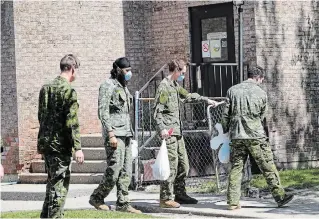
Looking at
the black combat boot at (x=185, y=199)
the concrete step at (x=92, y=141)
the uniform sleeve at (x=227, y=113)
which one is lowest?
the black combat boot at (x=185, y=199)

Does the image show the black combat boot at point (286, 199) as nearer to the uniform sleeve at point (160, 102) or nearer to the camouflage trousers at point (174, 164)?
the camouflage trousers at point (174, 164)

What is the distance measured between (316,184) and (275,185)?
269cm

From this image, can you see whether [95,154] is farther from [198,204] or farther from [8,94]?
[198,204]

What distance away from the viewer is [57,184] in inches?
344

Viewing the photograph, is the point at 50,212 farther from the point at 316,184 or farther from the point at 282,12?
the point at 282,12

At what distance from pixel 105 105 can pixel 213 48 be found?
642cm

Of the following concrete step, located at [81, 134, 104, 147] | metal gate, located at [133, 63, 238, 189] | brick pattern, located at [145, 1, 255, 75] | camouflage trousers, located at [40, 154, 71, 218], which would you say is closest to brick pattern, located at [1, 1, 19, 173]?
concrete step, located at [81, 134, 104, 147]

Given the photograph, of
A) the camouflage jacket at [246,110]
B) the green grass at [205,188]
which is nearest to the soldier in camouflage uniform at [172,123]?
the camouflage jacket at [246,110]

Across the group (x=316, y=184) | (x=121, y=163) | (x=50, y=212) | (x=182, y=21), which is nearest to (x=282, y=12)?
(x=182, y=21)

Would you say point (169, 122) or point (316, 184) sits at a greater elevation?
point (169, 122)

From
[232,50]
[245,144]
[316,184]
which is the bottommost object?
[316,184]

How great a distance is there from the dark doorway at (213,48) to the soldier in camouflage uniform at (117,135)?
17.1 feet

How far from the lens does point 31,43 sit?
15922 mm

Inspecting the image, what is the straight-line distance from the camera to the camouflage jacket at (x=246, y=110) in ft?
34.3
